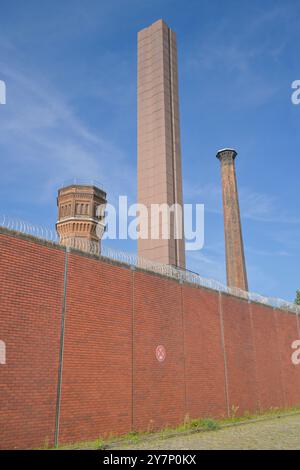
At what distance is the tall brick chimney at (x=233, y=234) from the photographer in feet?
121

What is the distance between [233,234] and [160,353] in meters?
24.9

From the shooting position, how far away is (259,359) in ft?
67.8

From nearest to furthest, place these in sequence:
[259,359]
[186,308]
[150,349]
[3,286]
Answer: [3,286] < [150,349] < [186,308] < [259,359]

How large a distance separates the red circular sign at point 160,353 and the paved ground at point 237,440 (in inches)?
103

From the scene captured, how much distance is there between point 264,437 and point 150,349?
14.1 feet

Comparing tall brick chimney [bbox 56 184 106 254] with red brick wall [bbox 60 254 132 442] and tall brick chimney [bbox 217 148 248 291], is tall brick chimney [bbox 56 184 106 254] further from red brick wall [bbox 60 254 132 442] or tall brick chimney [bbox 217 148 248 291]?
red brick wall [bbox 60 254 132 442]

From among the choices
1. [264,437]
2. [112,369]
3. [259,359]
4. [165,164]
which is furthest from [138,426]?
[165,164]

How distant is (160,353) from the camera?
14375mm

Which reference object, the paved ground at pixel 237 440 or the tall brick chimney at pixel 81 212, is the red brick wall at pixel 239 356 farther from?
the tall brick chimney at pixel 81 212

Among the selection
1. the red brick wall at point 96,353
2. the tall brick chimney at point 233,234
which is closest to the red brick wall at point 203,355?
the red brick wall at point 96,353

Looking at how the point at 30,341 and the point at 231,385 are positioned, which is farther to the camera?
the point at 231,385

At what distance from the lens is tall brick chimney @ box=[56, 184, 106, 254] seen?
40.9m
